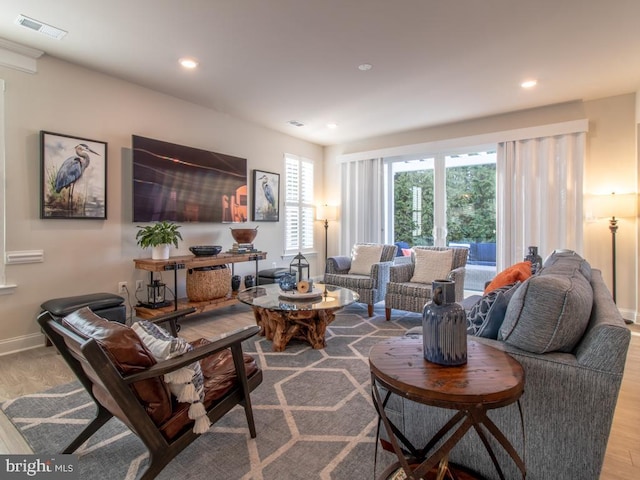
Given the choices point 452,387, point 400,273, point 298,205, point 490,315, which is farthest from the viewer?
point 298,205

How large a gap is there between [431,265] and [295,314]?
80.5 inches

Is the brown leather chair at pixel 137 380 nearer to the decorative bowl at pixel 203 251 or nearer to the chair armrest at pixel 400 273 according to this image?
the decorative bowl at pixel 203 251

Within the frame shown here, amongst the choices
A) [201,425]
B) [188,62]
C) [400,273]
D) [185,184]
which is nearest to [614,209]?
[400,273]

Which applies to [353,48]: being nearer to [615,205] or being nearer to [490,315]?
[490,315]

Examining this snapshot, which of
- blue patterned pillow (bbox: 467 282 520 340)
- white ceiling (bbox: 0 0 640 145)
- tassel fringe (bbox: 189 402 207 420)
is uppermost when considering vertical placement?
white ceiling (bbox: 0 0 640 145)

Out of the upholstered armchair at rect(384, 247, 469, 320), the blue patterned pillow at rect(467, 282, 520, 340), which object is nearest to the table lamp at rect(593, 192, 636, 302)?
the upholstered armchair at rect(384, 247, 469, 320)

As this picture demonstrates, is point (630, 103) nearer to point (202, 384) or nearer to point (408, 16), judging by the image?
point (408, 16)

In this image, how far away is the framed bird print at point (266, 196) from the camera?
541 centimetres

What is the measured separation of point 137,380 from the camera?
1298 mm

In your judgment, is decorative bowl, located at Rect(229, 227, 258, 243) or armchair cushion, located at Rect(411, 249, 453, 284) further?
decorative bowl, located at Rect(229, 227, 258, 243)

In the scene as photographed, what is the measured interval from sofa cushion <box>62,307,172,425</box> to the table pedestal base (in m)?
1.57

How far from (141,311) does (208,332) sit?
77 centimetres

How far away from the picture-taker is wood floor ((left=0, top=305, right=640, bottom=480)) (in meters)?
1.72

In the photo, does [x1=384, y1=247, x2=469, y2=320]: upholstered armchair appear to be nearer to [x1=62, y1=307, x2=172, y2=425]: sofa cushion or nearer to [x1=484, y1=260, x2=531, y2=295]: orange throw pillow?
[x1=484, y1=260, x2=531, y2=295]: orange throw pillow
